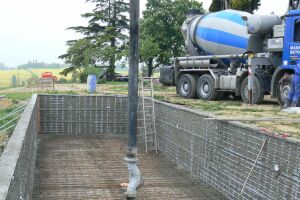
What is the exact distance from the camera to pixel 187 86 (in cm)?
1802

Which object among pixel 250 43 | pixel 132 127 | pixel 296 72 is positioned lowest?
pixel 132 127

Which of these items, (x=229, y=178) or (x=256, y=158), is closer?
(x=256, y=158)

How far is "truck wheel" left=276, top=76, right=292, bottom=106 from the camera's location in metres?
12.8

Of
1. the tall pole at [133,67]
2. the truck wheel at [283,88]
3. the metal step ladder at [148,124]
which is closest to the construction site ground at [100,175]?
the metal step ladder at [148,124]

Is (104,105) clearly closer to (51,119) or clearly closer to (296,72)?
(51,119)

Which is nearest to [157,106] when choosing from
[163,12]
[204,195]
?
[204,195]

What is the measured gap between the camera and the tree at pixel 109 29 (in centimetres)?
4338

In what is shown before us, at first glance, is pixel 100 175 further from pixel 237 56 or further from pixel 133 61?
pixel 237 56

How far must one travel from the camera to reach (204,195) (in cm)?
827

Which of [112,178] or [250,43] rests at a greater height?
[250,43]

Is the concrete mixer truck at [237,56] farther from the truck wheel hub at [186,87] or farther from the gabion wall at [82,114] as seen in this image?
the gabion wall at [82,114]

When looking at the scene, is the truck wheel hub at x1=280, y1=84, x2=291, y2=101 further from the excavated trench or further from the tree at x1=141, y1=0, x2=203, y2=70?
the tree at x1=141, y1=0, x2=203, y2=70

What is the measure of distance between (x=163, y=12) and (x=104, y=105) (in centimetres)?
2669

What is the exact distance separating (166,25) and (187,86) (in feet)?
75.8
